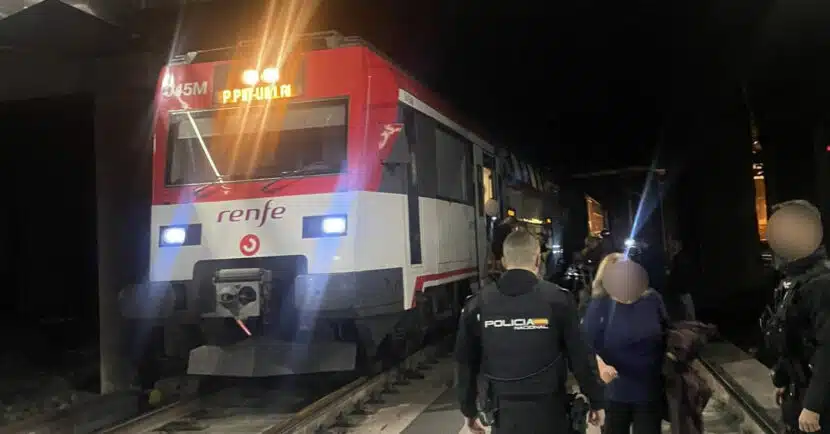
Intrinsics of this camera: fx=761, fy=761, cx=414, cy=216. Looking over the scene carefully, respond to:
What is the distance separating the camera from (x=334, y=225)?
701 centimetres

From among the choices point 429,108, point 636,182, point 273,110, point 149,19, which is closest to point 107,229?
point 149,19

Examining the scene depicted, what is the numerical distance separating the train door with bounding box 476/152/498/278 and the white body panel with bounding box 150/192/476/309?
2.93 meters

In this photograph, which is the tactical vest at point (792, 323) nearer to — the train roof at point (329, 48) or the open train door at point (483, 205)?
the train roof at point (329, 48)

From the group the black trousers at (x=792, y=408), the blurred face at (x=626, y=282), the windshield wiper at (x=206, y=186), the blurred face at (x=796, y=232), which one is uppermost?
the windshield wiper at (x=206, y=186)

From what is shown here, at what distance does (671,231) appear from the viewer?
52.2 ft

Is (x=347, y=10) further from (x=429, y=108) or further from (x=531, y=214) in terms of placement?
(x=531, y=214)

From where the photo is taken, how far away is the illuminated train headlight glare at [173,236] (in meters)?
7.43

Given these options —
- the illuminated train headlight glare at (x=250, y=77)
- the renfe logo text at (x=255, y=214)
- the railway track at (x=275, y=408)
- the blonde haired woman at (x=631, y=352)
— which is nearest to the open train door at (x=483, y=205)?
the railway track at (x=275, y=408)

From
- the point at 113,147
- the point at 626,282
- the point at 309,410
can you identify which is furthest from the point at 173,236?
the point at 626,282

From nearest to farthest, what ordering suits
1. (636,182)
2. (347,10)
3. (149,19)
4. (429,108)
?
(429,108) < (149,19) < (347,10) < (636,182)

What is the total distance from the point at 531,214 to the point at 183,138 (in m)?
8.28

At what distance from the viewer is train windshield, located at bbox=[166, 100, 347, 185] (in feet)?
23.9

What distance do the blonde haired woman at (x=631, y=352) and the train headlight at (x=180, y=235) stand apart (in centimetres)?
441

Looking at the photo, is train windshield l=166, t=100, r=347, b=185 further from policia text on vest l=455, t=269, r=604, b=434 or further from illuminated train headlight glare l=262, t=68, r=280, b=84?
policia text on vest l=455, t=269, r=604, b=434
